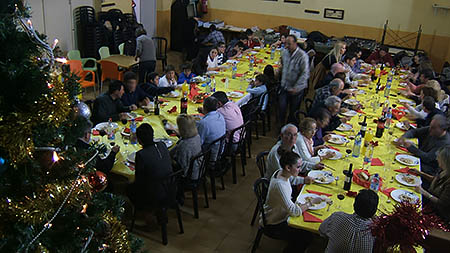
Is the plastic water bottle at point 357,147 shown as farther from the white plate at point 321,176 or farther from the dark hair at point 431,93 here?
the dark hair at point 431,93

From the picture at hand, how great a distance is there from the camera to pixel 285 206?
12.6 feet

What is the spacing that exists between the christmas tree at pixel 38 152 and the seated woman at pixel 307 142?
9.85 feet

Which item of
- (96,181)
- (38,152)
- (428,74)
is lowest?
(428,74)

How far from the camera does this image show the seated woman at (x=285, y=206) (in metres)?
3.85

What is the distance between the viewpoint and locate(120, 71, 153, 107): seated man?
627 cm

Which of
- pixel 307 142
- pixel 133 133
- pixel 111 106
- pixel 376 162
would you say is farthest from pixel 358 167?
pixel 111 106

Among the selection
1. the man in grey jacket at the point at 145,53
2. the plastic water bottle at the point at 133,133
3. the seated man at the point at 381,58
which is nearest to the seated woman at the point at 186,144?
the plastic water bottle at the point at 133,133

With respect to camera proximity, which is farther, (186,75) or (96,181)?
(186,75)

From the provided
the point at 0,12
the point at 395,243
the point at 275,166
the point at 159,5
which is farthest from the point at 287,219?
the point at 159,5

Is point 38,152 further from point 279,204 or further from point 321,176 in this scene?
point 321,176

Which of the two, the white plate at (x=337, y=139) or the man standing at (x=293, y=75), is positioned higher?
the man standing at (x=293, y=75)

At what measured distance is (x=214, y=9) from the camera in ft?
47.5

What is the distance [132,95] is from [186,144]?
196 centimetres

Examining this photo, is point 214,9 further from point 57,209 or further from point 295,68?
point 57,209
